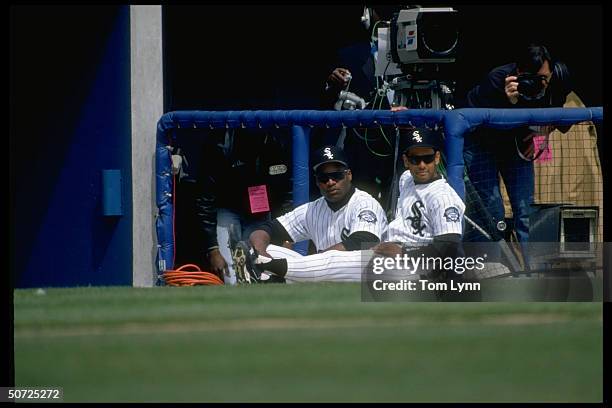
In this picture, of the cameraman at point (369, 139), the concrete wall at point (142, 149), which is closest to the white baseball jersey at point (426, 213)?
the cameraman at point (369, 139)

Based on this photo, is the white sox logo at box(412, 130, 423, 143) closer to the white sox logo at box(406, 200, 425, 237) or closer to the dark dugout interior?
the white sox logo at box(406, 200, 425, 237)

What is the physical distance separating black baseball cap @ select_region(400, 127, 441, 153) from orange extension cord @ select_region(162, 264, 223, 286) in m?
1.67

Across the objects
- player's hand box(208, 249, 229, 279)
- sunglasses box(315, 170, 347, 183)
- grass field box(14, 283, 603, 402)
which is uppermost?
sunglasses box(315, 170, 347, 183)

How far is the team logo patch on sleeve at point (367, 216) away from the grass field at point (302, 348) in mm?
1204

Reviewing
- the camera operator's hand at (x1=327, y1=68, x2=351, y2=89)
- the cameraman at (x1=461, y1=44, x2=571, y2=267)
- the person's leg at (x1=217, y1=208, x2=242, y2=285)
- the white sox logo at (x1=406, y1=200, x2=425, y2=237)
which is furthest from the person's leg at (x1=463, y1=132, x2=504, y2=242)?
the person's leg at (x1=217, y1=208, x2=242, y2=285)

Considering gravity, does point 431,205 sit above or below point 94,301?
above

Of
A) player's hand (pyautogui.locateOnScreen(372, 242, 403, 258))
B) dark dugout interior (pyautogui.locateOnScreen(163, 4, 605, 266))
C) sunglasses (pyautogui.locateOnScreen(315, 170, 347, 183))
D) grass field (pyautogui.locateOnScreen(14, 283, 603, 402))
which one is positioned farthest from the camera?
dark dugout interior (pyautogui.locateOnScreen(163, 4, 605, 266))

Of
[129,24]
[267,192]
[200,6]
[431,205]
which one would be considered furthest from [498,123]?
[200,6]

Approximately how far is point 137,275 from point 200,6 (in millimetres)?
3446

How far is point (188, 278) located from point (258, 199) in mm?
989

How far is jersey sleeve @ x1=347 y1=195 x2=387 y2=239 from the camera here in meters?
9.15

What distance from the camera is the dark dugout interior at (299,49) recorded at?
13.0 m

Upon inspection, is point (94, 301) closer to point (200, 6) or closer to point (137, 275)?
point (137, 275)

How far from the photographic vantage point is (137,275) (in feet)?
33.6
